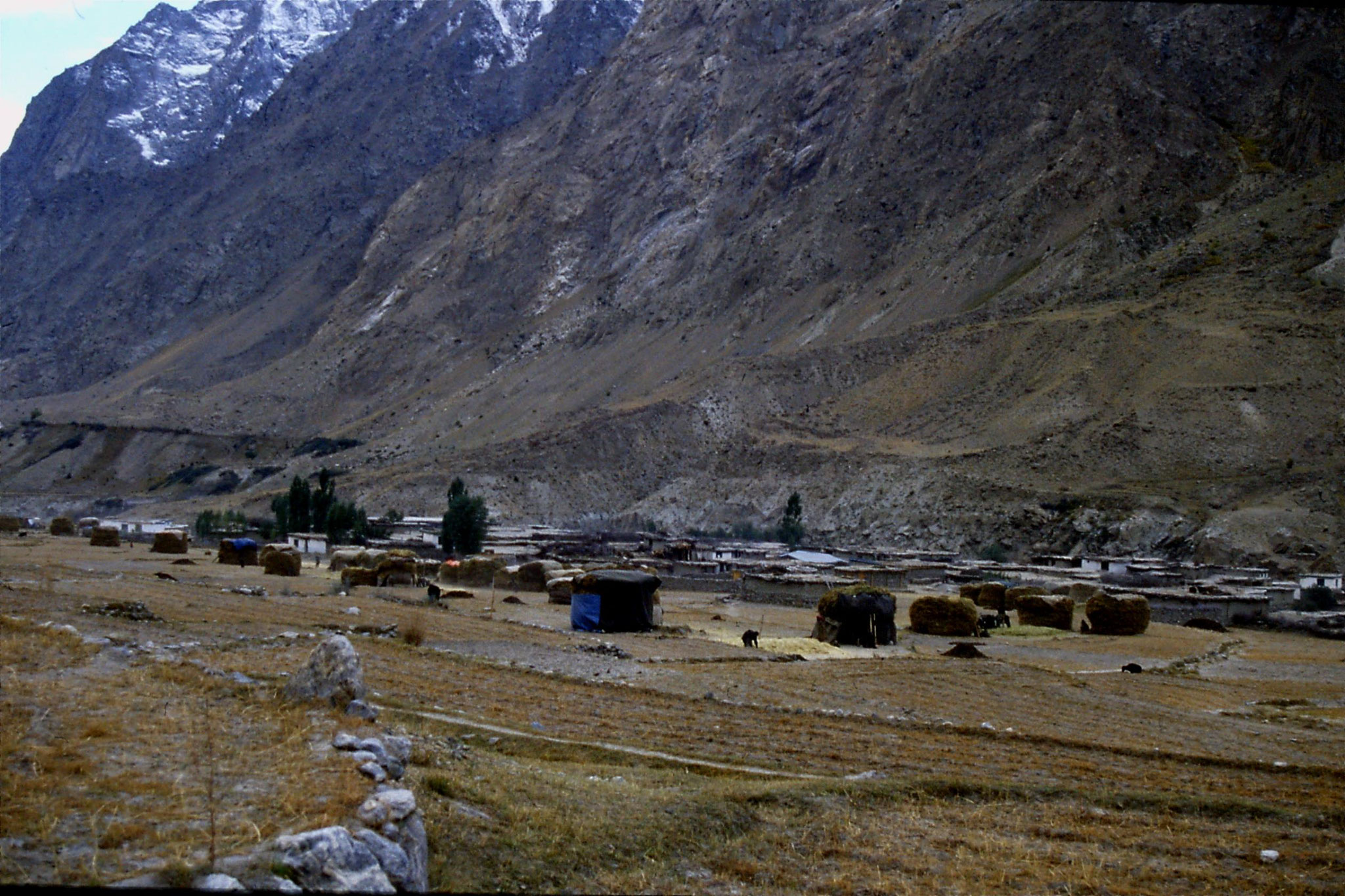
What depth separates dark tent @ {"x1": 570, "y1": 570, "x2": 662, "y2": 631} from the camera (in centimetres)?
2964

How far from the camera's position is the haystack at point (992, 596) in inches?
1670

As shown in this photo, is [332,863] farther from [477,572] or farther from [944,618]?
[477,572]

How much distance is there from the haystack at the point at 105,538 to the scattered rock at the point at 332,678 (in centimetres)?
4474

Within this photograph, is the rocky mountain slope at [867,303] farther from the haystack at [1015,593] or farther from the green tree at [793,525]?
the haystack at [1015,593]

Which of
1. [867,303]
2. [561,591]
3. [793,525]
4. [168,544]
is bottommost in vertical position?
[561,591]

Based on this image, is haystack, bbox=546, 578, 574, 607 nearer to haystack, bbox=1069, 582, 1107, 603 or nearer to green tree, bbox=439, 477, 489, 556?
haystack, bbox=1069, 582, 1107, 603

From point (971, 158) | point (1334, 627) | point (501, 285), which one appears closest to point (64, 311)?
point (501, 285)

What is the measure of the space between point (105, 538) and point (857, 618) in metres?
→ 35.5

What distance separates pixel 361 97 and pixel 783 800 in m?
190

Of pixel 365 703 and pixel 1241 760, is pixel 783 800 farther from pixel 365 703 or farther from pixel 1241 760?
pixel 1241 760

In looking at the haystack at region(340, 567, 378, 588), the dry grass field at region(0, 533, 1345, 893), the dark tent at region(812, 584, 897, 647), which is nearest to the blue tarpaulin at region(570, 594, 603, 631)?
the dark tent at region(812, 584, 897, 647)

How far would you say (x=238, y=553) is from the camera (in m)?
45.3

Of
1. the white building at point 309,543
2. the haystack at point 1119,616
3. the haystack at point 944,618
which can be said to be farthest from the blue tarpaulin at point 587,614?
the white building at point 309,543

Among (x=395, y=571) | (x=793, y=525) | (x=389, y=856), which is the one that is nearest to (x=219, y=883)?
(x=389, y=856)
